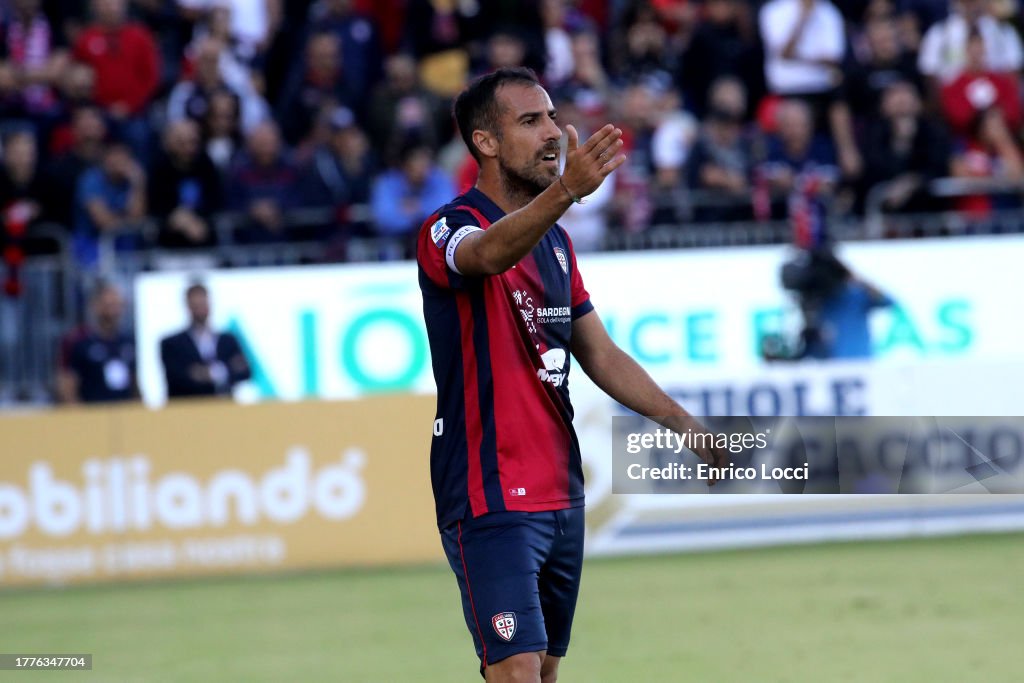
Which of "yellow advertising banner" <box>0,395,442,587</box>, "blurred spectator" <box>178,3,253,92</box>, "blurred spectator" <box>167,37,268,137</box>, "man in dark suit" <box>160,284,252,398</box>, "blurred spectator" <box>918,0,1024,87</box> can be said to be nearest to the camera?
"yellow advertising banner" <box>0,395,442,587</box>

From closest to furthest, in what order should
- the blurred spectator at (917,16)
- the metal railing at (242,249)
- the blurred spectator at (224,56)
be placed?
the metal railing at (242,249)
the blurred spectator at (224,56)
the blurred spectator at (917,16)

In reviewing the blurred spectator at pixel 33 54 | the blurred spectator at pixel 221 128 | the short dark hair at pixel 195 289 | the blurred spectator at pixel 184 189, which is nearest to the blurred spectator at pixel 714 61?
the blurred spectator at pixel 221 128

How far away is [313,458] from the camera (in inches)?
529

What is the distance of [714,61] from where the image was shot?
1709 centimetres

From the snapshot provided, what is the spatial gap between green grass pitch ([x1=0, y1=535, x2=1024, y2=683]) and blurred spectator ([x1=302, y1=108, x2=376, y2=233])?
3734 millimetres

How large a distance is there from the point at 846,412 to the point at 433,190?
13.8ft

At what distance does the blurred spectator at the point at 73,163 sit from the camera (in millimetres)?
14883

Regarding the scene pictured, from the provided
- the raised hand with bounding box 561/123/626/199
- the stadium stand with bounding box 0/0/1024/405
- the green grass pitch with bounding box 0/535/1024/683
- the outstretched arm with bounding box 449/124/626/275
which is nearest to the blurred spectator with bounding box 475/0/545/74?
the stadium stand with bounding box 0/0/1024/405

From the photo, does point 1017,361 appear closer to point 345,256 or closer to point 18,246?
point 345,256

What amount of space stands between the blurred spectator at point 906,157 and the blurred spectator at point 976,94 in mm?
819

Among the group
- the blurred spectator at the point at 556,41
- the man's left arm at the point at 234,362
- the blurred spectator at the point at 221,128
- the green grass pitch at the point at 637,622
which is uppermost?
the blurred spectator at the point at 556,41

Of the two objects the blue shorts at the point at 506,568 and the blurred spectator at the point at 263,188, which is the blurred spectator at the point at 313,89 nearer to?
the blurred spectator at the point at 263,188

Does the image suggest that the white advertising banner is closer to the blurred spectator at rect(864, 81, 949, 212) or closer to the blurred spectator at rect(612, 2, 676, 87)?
the blurred spectator at rect(864, 81, 949, 212)

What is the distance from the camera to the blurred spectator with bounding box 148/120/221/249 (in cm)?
1486
